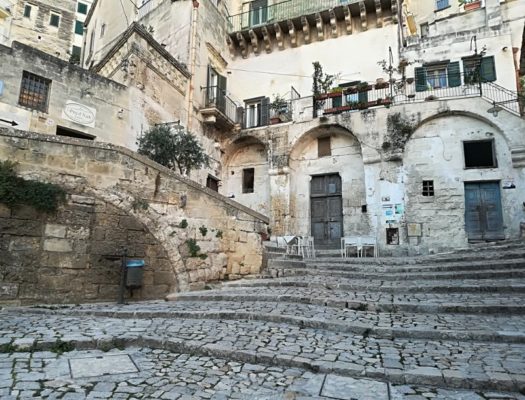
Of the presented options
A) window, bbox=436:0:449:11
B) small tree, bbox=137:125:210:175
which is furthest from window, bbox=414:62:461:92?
small tree, bbox=137:125:210:175

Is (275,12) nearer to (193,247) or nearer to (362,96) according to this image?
(362,96)

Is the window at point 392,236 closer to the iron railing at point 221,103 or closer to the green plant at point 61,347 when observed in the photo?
the iron railing at point 221,103

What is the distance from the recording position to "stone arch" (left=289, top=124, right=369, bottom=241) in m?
15.3

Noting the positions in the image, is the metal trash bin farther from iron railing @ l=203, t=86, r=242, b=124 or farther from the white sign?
iron railing @ l=203, t=86, r=242, b=124

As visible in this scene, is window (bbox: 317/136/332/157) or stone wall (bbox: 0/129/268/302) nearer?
stone wall (bbox: 0/129/268/302)

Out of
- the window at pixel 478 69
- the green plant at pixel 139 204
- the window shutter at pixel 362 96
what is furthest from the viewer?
the window shutter at pixel 362 96

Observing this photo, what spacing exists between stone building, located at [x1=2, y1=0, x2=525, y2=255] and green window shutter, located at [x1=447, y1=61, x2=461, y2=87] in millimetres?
46

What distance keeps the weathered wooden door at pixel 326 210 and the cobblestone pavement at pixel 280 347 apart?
9.20m

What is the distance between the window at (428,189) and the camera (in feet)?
45.4

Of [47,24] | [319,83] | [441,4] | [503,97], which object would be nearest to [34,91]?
[319,83]

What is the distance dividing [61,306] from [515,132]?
15012 mm

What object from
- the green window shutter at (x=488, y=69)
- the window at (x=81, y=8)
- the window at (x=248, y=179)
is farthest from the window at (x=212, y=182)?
the window at (x=81, y=8)

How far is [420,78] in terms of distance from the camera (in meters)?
15.4

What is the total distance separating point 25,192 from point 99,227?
50.0 inches
